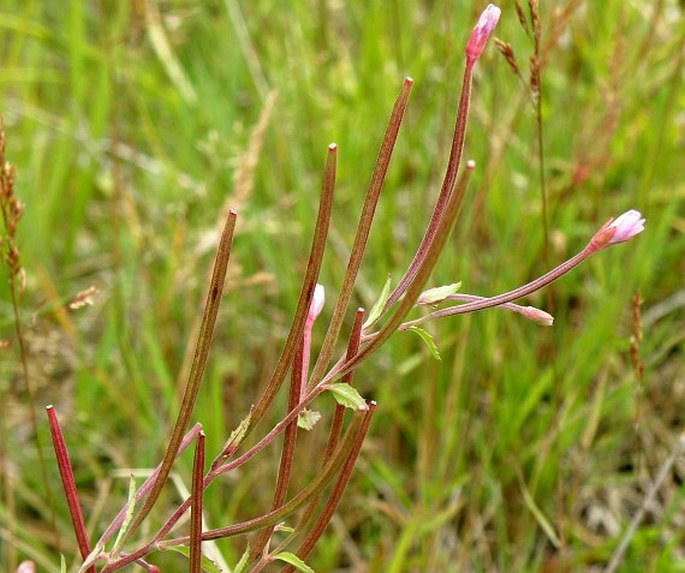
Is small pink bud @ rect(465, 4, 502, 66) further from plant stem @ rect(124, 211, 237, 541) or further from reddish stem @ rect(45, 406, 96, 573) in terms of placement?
reddish stem @ rect(45, 406, 96, 573)

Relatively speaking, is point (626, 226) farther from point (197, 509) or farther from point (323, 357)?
point (197, 509)

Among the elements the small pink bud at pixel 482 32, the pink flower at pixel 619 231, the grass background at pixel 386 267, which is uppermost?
the small pink bud at pixel 482 32

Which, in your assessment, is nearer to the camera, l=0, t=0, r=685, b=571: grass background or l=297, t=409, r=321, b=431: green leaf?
l=297, t=409, r=321, b=431: green leaf

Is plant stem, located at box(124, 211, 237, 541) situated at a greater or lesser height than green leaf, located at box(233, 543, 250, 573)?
greater

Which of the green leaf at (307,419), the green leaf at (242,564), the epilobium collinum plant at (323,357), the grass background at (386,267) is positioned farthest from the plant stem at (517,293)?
the grass background at (386,267)

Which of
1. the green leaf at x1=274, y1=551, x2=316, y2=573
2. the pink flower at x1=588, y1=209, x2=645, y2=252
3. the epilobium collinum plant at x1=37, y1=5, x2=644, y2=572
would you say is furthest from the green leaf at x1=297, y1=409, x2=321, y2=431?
the pink flower at x1=588, y1=209, x2=645, y2=252

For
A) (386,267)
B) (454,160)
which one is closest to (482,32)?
(454,160)

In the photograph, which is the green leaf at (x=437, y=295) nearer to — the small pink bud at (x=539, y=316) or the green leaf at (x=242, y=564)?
the small pink bud at (x=539, y=316)

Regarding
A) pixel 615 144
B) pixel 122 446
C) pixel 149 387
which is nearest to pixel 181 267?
pixel 149 387
